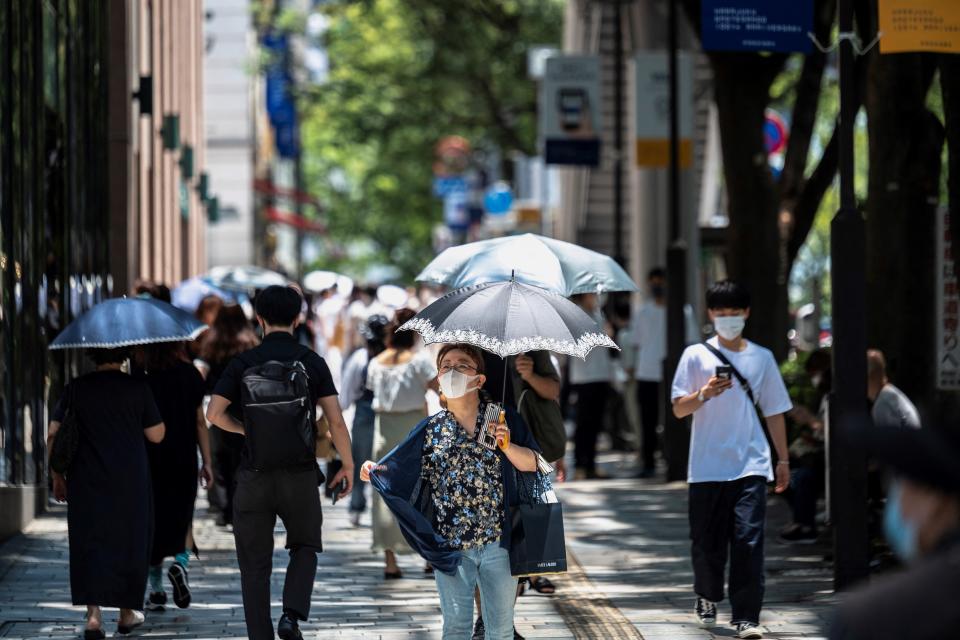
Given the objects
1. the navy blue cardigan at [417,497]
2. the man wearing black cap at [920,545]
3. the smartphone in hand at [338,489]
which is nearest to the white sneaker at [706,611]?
the smartphone in hand at [338,489]

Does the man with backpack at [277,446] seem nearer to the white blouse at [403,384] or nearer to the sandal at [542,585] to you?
the sandal at [542,585]

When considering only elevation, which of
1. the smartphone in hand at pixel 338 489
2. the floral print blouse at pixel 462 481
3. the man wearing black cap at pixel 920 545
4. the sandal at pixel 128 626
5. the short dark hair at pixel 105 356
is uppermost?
the man wearing black cap at pixel 920 545

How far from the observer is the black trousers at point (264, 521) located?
754 cm

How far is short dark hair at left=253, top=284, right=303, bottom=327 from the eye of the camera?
301 inches

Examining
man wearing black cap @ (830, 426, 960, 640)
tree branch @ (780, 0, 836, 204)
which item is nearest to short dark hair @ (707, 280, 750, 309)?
man wearing black cap @ (830, 426, 960, 640)

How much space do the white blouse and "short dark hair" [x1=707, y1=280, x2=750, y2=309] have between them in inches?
113

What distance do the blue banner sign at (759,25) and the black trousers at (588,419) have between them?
17.9 feet

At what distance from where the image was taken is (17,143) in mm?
12977

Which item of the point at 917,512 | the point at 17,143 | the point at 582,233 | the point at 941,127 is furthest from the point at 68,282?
the point at 582,233

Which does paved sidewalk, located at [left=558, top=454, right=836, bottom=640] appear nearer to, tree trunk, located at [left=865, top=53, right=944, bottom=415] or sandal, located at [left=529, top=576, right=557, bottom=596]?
sandal, located at [left=529, top=576, right=557, bottom=596]

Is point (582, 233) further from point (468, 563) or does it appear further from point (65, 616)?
point (468, 563)

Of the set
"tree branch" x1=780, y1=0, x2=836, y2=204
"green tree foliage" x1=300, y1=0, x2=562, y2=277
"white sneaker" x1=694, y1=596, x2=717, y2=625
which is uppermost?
"green tree foliage" x1=300, y1=0, x2=562, y2=277

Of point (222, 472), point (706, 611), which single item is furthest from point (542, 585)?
point (222, 472)

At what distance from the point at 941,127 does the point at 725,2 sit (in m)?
1.75
